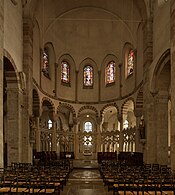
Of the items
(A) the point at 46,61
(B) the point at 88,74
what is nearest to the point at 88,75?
(B) the point at 88,74

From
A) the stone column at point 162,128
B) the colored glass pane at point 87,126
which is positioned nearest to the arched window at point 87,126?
the colored glass pane at point 87,126

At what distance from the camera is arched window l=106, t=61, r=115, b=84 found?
121 ft

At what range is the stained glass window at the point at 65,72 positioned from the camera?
1452 inches

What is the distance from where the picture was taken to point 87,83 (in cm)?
3825

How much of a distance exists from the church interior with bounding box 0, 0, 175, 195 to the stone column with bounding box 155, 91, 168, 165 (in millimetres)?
59

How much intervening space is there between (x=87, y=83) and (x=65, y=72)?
2794mm

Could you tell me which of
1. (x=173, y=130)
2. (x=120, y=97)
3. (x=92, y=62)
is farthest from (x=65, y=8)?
(x=173, y=130)

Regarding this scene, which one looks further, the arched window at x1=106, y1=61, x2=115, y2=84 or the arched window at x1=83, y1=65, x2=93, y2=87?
the arched window at x1=83, y1=65, x2=93, y2=87

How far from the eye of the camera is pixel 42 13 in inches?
1227

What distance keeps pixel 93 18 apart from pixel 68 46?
154 inches

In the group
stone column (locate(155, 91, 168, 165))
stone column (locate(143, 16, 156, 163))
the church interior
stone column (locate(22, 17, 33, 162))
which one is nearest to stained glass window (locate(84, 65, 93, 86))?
the church interior

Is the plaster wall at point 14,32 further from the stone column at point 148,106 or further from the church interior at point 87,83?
the stone column at point 148,106

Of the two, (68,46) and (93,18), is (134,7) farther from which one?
(68,46)

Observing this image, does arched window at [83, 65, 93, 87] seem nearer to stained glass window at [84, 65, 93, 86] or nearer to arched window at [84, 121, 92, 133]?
stained glass window at [84, 65, 93, 86]
